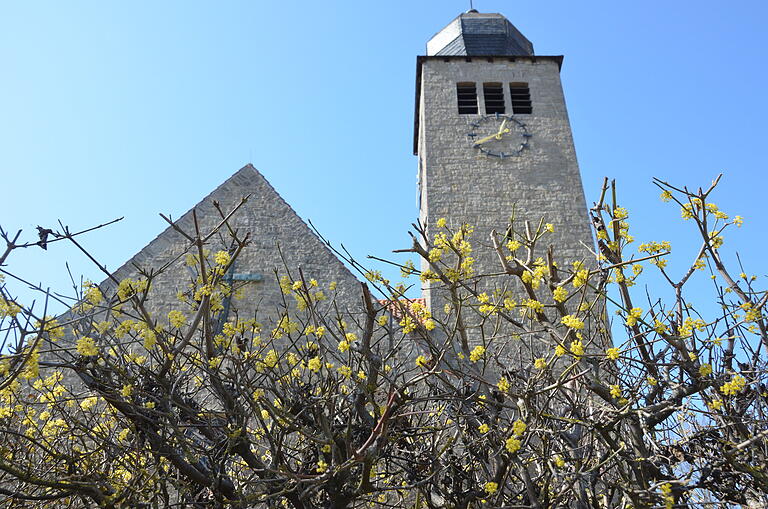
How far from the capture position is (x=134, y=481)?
4188 millimetres

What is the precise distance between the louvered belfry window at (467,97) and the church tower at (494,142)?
2 cm

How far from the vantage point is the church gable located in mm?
9430

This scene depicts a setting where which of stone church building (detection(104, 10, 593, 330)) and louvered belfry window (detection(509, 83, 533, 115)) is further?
louvered belfry window (detection(509, 83, 533, 115))

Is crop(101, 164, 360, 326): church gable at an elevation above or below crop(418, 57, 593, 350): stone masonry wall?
below

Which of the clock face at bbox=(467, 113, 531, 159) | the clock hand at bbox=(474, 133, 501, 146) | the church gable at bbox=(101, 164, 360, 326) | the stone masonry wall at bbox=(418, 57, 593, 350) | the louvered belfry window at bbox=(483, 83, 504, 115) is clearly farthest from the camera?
the louvered belfry window at bbox=(483, 83, 504, 115)

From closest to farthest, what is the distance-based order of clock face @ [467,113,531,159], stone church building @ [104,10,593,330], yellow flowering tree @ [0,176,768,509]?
yellow flowering tree @ [0,176,768,509], stone church building @ [104,10,593,330], clock face @ [467,113,531,159]

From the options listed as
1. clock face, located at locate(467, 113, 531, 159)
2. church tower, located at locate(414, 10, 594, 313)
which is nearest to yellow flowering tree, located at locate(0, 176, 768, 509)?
church tower, located at locate(414, 10, 594, 313)

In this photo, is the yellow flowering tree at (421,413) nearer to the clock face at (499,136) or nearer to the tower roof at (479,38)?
the clock face at (499,136)

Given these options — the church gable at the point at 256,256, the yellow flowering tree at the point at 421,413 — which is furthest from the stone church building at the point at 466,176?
the yellow flowering tree at the point at 421,413

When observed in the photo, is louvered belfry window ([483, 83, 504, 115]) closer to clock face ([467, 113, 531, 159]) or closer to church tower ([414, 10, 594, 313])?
church tower ([414, 10, 594, 313])

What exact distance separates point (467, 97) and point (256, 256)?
23.2 feet

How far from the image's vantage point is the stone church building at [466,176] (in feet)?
32.2

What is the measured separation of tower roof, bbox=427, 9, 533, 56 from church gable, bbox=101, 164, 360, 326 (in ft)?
24.3

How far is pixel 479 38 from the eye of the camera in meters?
16.4
